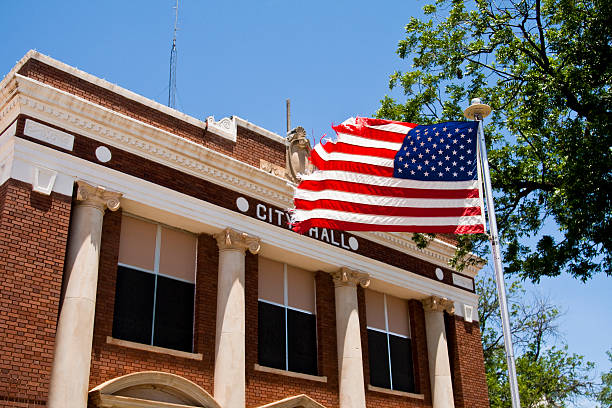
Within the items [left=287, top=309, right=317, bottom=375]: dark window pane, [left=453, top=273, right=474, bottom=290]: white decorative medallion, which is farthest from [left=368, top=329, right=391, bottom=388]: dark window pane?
[left=453, top=273, right=474, bottom=290]: white decorative medallion

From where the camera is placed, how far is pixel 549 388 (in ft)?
109

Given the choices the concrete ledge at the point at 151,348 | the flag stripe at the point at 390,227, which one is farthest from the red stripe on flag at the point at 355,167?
the concrete ledge at the point at 151,348

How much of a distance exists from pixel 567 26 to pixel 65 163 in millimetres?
11206

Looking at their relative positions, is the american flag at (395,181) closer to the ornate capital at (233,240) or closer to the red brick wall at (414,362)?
the ornate capital at (233,240)

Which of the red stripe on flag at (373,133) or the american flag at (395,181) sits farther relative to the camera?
the red stripe on flag at (373,133)

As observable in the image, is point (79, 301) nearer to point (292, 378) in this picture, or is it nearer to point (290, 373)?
point (290, 373)

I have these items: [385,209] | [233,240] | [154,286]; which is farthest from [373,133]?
Answer: [154,286]

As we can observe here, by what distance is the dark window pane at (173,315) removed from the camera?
1611cm

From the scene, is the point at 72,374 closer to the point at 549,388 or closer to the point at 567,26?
the point at 567,26

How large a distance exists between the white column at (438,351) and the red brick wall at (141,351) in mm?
7934

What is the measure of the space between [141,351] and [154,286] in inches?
67.4

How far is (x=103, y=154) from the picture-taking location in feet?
51.9

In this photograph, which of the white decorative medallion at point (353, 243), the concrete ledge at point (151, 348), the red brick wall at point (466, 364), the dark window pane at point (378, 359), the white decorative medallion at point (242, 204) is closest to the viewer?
the concrete ledge at point (151, 348)

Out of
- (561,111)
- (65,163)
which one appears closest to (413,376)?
(561,111)
